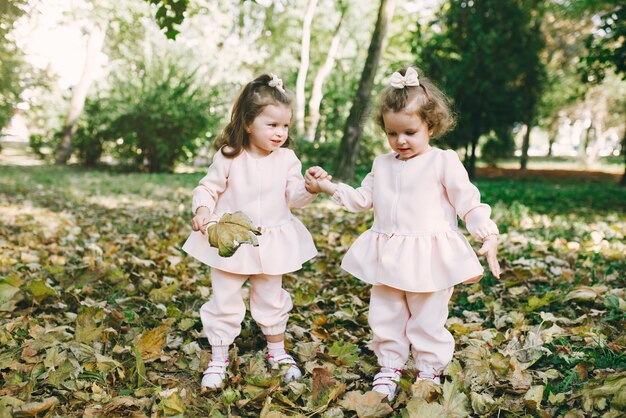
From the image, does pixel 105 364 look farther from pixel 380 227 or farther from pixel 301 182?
pixel 380 227

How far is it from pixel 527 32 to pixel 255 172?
12.6 metres

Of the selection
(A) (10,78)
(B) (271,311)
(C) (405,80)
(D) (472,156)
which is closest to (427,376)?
(B) (271,311)

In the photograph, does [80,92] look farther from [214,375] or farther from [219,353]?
[214,375]

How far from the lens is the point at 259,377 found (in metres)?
2.19

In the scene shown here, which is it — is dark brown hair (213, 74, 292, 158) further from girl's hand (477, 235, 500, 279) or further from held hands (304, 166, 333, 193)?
girl's hand (477, 235, 500, 279)

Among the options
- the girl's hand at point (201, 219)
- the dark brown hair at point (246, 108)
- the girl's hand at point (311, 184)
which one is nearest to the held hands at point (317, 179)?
the girl's hand at point (311, 184)

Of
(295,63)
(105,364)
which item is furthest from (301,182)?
(295,63)

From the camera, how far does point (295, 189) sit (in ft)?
8.08

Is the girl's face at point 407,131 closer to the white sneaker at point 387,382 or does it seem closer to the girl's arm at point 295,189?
the girl's arm at point 295,189

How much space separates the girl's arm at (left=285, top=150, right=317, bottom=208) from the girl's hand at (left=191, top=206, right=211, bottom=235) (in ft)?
1.35

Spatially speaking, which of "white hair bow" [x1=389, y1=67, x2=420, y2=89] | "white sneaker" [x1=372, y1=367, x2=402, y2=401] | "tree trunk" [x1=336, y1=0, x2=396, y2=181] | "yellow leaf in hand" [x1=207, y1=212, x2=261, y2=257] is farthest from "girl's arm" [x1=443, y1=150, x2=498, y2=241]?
"tree trunk" [x1=336, y1=0, x2=396, y2=181]

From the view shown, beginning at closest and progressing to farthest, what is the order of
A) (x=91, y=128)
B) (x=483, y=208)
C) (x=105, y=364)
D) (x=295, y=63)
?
(x=483, y=208)
(x=105, y=364)
(x=91, y=128)
(x=295, y=63)

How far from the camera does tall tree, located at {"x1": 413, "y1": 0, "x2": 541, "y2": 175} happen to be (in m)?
12.6

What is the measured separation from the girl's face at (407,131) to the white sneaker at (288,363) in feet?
3.63
